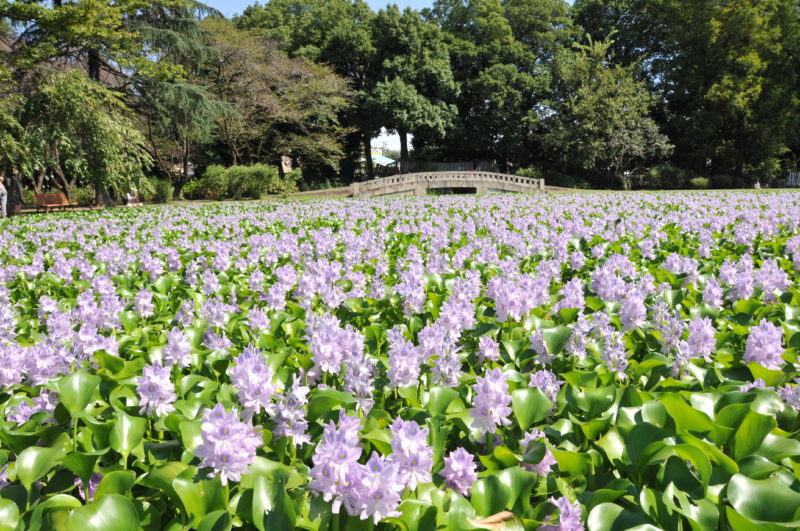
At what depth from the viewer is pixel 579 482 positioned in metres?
1.58

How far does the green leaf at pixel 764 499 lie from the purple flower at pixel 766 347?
3.31 ft

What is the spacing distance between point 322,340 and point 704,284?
2841 mm

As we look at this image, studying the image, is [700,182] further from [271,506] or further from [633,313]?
[271,506]

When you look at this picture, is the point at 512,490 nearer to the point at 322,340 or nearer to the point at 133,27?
the point at 322,340

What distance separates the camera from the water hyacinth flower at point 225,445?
1378 millimetres

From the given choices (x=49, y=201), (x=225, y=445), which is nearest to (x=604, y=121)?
(x=49, y=201)

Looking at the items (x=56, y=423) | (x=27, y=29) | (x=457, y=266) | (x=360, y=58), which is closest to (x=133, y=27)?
(x=27, y=29)

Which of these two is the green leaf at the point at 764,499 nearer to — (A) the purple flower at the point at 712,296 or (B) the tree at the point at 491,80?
(A) the purple flower at the point at 712,296

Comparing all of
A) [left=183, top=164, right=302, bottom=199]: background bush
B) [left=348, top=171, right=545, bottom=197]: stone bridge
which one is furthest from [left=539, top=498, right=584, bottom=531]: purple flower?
[left=348, top=171, right=545, bottom=197]: stone bridge

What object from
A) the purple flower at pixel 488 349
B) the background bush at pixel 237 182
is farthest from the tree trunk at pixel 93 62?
the purple flower at pixel 488 349

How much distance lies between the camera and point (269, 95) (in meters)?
26.0

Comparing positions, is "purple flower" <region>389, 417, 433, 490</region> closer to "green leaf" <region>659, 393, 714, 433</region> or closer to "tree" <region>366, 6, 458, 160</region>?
"green leaf" <region>659, 393, 714, 433</region>

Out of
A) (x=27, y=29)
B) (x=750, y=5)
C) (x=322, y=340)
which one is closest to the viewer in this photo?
(x=322, y=340)

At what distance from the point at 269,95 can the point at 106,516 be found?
88.1 feet
